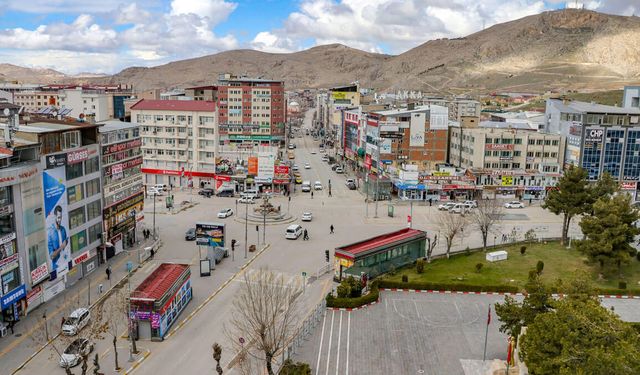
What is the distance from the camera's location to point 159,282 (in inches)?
1297

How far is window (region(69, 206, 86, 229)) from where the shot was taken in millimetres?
39781

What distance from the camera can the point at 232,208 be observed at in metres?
69.1

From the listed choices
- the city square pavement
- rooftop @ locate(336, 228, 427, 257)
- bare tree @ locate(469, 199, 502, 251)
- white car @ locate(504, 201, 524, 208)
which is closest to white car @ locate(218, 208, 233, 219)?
the city square pavement

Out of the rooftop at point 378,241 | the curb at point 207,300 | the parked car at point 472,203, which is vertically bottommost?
the curb at point 207,300

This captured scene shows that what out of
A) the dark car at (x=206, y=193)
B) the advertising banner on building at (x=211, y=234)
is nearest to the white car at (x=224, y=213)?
the dark car at (x=206, y=193)

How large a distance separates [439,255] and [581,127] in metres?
38.1

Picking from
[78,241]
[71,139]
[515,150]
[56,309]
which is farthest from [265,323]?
[515,150]

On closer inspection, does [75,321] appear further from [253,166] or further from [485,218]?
[253,166]

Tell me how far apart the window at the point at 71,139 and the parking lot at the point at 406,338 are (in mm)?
21253

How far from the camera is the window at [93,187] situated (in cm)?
4218

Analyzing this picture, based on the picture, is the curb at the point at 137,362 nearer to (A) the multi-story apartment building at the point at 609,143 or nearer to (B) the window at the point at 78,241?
(B) the window at the point at 78,241

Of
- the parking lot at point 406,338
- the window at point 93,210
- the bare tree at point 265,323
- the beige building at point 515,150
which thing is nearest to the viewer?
the bare tree at point 265,323

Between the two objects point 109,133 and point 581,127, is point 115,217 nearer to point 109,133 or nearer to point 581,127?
point 109,133

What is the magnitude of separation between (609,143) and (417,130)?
84.7ft
